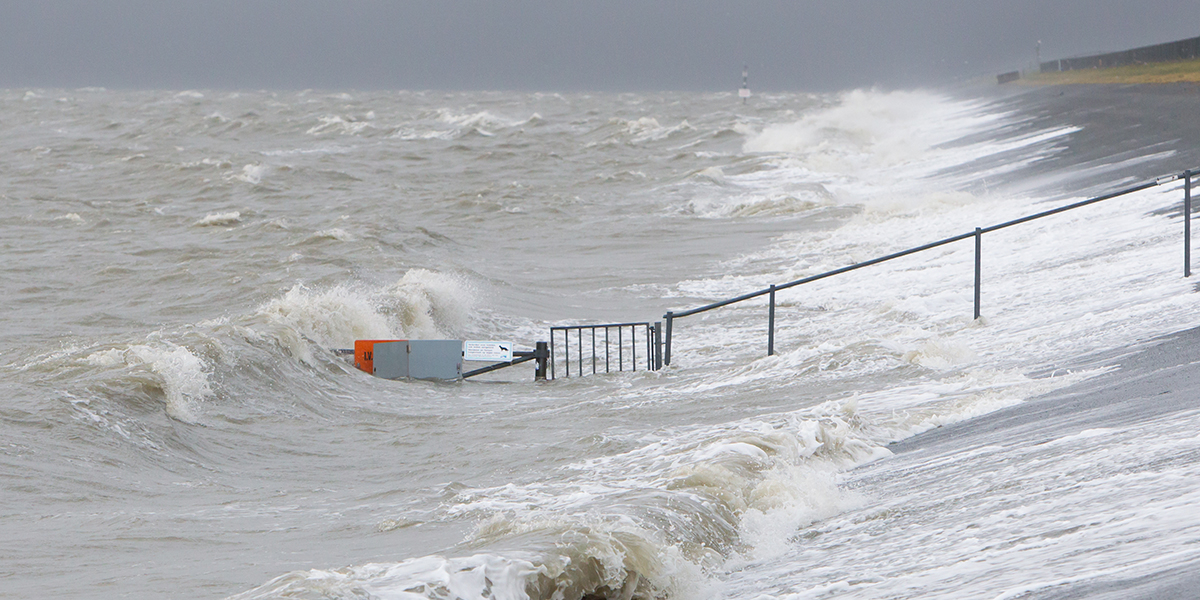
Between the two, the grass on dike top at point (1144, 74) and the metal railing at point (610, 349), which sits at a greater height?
the grass on dike top at point (1144, 74)

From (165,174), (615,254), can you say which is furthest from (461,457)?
(165,174)

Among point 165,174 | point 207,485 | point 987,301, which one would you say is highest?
point 165,174

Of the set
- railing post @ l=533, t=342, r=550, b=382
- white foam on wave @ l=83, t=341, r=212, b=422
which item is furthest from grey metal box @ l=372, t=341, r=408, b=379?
white foam on wave @ l=83, t=341, r=212, b=422

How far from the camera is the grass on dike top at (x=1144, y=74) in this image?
5044 cm

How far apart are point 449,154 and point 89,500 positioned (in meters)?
46.0

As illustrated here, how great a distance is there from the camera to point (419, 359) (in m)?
14.4

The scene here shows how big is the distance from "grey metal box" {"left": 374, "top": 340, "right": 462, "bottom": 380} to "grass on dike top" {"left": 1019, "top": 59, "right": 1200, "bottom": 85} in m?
41.5

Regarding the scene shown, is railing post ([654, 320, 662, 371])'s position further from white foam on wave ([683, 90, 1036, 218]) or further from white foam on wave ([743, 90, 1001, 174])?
white foam on wave ([743, 90, 1001, 174])

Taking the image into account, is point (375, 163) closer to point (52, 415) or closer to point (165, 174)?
point (165, 174)

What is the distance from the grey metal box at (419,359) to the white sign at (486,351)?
0.10 metres

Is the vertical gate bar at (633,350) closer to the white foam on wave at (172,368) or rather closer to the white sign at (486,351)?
the white sign at (486,351)

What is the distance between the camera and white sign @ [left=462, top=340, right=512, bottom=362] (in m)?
14.3

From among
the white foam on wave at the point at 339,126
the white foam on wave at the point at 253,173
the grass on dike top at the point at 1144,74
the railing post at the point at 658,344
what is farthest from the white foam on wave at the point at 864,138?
the railing post at the point at 658,344

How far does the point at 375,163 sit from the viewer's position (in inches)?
1957
